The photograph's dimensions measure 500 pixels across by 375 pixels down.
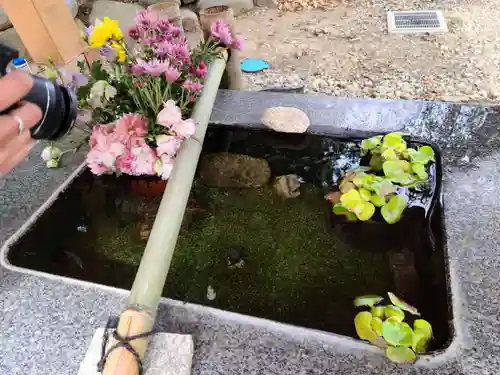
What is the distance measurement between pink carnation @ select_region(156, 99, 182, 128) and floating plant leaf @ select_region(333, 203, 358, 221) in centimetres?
59

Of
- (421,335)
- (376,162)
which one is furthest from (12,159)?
(376,162)

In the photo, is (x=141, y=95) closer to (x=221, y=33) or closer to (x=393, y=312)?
(x=221, y=33)

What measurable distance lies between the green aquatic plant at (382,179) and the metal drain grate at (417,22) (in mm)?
2693

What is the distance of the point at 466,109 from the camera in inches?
66.9

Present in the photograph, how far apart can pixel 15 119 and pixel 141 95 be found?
0.51 meters

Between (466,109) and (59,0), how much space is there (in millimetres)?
2566

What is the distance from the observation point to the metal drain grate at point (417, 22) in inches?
150

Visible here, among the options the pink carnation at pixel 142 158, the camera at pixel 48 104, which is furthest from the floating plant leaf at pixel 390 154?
the camera at pixel 48 104

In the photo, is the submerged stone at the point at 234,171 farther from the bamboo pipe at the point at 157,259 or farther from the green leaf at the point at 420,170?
the green leaf at the point at 420,170

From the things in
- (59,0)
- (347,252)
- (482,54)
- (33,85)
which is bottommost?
(482,54)

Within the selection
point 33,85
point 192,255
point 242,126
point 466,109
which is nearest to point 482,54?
point 466,109

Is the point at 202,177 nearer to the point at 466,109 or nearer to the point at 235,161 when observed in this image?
the point at 235,161

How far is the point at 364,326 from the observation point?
1105mm

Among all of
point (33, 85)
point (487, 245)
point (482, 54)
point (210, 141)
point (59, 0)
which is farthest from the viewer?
point (482, 54)
